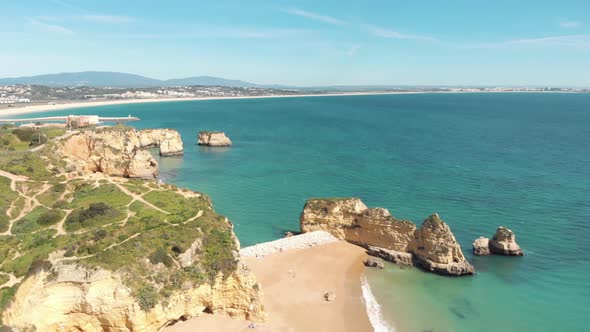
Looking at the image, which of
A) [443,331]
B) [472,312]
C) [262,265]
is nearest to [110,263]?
[262,265]

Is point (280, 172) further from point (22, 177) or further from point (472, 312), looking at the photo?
point (472, 312)

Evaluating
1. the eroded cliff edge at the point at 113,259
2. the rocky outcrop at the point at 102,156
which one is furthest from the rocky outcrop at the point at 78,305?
the rocky outcrop at the point at 102,156

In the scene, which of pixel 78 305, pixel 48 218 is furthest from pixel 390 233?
pixel 48 218

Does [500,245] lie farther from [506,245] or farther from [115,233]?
[115,233]

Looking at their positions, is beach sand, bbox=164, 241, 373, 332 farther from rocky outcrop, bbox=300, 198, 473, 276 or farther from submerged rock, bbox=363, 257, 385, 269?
rocky outcrop, bbox=300, 198, 473, 276

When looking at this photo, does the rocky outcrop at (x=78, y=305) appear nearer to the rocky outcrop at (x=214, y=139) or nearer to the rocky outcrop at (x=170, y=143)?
the rocky outcrop at (x=170, y=143)
